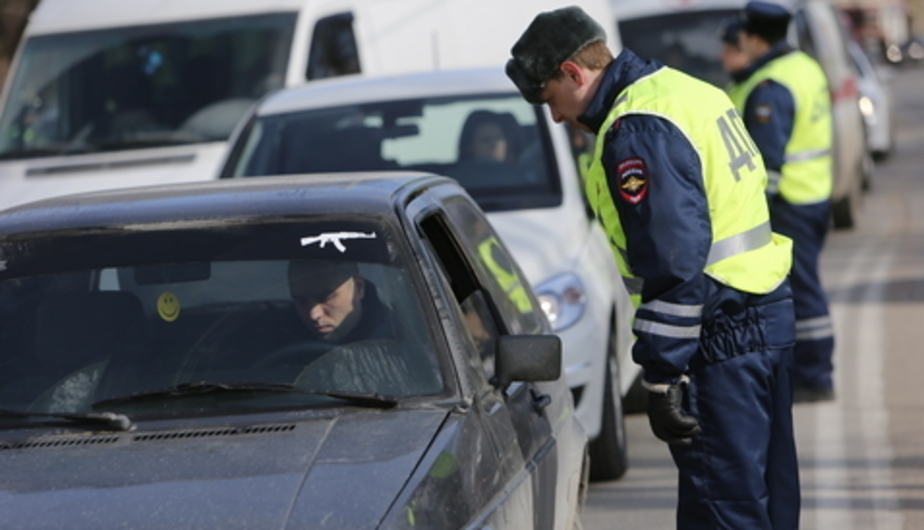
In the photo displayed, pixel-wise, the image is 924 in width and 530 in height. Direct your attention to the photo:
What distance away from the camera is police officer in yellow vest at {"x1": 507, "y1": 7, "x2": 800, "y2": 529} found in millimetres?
4285

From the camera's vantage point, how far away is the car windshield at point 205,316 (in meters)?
4.11

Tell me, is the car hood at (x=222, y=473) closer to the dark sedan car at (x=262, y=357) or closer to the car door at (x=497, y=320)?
the dark sedan car at (x=262, y=357)

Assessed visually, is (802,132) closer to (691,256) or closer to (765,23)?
(765,23)

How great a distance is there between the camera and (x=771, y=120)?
8445 mm

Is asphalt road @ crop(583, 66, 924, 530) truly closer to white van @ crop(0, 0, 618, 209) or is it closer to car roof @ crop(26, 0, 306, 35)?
white van @ crop(0, 0, 618, 209)

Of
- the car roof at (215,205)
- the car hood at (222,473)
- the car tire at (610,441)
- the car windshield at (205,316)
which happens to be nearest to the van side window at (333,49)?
the car tire at (610,441)

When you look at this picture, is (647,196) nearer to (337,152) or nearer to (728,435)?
(728,435)

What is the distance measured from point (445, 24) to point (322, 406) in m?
8.34

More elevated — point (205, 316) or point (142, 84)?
point (205, 316)

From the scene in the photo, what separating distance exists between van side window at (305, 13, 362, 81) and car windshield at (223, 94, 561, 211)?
296 centimetres

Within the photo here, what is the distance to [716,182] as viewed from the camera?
4.40 metres

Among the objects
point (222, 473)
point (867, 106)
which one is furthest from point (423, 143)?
point (867, 106)

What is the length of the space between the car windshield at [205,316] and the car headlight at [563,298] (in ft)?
8.96

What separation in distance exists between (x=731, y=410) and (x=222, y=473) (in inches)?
60.1
